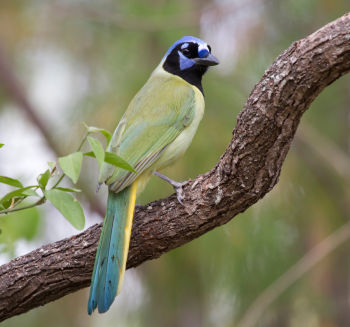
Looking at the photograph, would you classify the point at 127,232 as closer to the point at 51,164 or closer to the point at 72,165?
the point at 51,164

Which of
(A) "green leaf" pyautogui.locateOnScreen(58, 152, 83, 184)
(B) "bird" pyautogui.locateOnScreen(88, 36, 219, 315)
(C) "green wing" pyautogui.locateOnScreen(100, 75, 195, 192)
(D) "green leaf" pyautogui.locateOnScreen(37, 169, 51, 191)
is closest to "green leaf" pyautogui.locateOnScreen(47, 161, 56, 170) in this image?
(D) "green leaf" pyautogui.locateOnScreen(37, 169, 51, 191)

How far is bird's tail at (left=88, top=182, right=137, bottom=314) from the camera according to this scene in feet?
8.60

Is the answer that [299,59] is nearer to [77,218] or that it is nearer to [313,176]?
[77,218]

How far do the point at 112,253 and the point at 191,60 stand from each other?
1.40 metres

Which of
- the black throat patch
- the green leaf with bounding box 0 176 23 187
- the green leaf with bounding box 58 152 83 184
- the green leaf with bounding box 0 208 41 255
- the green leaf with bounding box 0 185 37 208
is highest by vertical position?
the black throat patch

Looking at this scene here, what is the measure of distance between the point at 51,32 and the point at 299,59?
4.58m

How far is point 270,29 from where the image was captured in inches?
233

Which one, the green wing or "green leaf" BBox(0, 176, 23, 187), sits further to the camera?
the green wing

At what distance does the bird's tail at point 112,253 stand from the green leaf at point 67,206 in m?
0.46

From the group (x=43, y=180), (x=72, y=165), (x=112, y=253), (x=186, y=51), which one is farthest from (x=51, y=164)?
(x=186, y=51)

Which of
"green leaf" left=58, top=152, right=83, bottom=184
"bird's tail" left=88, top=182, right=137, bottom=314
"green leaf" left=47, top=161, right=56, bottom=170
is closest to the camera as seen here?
"green leaf" left=58, top=152, right=83, bottom=184

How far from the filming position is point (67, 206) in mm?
2260

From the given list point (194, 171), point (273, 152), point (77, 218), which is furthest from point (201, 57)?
point (77, 218)

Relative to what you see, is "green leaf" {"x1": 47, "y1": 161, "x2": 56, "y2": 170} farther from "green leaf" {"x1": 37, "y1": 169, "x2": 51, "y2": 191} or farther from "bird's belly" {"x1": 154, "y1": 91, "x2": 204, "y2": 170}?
"bird's belly" {"x1": 154, "y1": 91, "x2": 204, "y2": 170}
